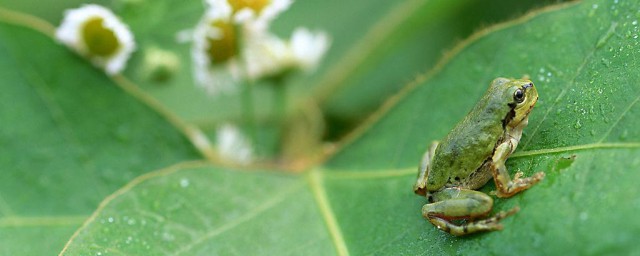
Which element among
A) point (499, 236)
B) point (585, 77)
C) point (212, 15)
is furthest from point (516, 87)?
point (212, 15)

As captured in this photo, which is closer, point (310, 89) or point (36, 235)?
point (36, 235)

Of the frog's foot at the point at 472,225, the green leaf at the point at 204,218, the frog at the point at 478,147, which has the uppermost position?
the green leaf at the point at 204,218

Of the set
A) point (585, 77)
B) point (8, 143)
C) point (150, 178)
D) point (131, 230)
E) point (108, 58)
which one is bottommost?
point (585, 77)

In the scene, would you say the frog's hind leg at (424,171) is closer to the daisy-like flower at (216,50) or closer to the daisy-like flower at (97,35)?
the daisy-like flower at (216,50)

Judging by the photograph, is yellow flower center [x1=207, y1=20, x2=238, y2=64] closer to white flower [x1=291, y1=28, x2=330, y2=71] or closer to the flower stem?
the flower stem

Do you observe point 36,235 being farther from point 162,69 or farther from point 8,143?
point 162,69

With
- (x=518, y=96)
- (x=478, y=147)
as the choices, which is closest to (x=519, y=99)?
(x=518, y=96)

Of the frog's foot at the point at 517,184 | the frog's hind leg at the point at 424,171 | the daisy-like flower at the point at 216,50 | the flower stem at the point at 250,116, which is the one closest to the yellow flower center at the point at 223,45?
the daisy-like flower at the point at 216,50
